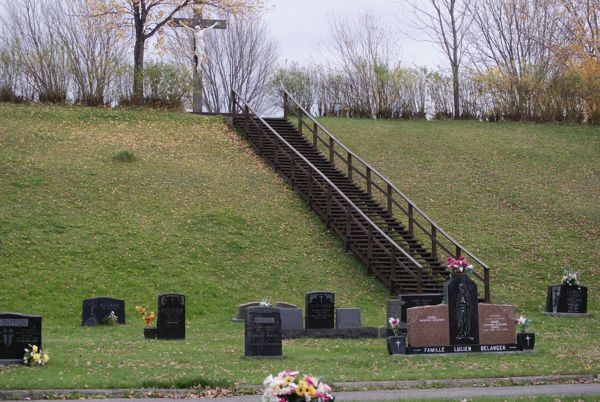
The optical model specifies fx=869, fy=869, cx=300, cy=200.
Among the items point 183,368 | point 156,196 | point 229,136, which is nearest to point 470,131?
point 229,136

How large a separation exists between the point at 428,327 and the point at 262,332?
3118 mm

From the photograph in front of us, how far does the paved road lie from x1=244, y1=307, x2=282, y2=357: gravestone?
3183 mm

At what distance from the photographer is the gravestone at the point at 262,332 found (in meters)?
15.1

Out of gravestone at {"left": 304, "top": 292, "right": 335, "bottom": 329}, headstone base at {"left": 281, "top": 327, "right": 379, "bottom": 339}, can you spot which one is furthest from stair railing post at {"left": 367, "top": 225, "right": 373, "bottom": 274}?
headstone base at {"left": 281, "top": 327, "right": 379, "bottom": 339}

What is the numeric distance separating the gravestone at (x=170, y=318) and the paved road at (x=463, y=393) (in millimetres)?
6295

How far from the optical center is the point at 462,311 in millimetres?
16141

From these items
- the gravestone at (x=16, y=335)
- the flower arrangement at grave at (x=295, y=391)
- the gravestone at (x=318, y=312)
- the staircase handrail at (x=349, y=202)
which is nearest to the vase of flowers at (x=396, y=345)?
the gravestone at (x=318, y=312)

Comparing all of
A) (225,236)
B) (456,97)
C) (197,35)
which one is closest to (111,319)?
(225,236)

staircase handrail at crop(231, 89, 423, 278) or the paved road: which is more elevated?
staircase handrail at crop(231, 89, 423, 278)

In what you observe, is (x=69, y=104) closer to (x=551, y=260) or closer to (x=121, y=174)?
(x=121, y=174)

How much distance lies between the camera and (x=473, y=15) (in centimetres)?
5834

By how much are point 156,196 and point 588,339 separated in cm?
1580

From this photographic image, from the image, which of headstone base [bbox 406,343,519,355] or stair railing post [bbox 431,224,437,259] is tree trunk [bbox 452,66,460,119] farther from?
headstone base [bbox 406,343,519,355]

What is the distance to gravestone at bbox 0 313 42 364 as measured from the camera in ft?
46.1
